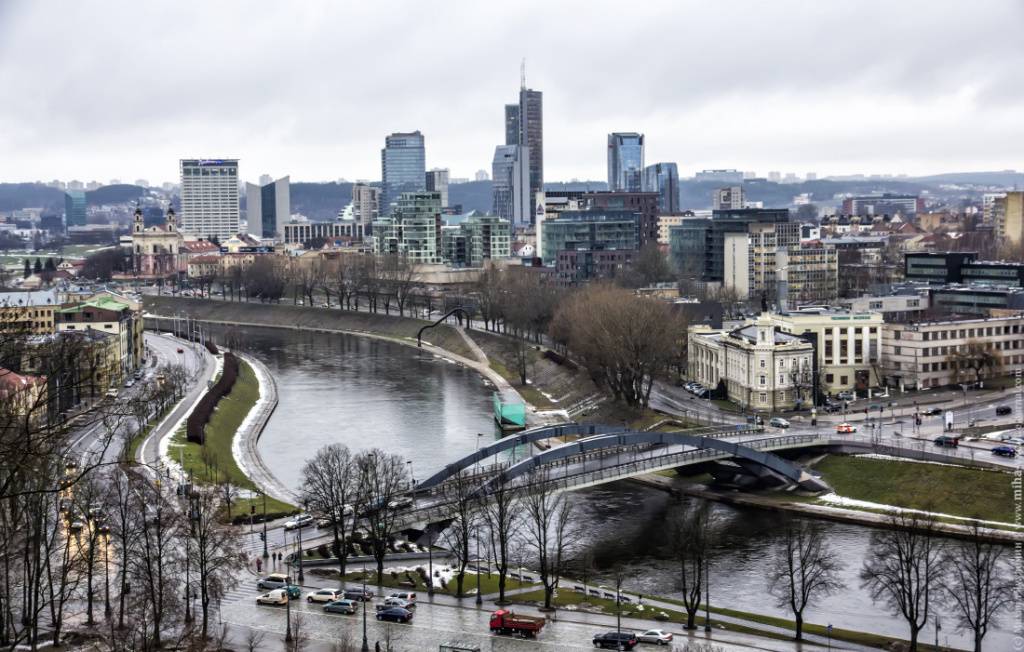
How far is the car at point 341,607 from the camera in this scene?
26.9 metres

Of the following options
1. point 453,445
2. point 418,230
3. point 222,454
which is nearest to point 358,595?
point 222,454

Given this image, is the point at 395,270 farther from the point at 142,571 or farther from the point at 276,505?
the point at 142,571

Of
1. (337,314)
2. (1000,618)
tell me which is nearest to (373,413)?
(1000,618)

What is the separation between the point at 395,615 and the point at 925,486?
16870 millimetres

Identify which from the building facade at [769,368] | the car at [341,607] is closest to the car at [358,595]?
the car at [341,607]

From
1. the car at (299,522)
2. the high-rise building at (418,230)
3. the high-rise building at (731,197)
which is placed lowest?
the car at (299,522)

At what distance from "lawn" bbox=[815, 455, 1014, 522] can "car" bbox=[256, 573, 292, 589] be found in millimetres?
15632

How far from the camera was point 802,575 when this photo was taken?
27.4 metres

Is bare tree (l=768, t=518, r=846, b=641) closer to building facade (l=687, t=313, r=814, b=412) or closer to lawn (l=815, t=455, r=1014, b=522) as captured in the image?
lawn (l=815, t=455, r=1014, b=522)

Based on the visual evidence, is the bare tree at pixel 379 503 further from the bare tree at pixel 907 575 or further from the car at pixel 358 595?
the bare tree at pixel 907 575

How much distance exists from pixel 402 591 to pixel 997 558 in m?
12.9

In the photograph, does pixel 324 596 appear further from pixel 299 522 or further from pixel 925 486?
pixel 925 486

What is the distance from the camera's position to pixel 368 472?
34844 millimetres

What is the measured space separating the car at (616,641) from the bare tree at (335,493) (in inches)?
275
